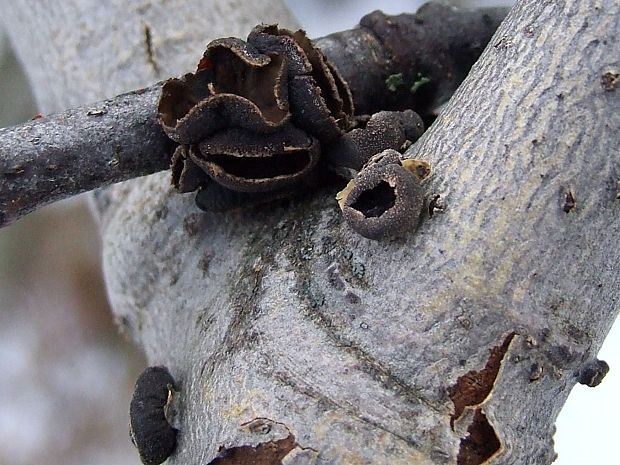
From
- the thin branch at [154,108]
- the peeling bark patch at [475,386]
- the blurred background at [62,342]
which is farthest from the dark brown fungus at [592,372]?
the blurred background at [62,342]

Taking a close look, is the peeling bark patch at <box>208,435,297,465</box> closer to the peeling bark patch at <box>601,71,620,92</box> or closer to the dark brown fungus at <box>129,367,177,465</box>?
the dark brown fungus at <box>129,367,177,465</box>

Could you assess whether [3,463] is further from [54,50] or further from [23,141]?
[23,141]

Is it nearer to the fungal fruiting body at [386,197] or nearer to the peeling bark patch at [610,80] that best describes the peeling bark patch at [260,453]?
the fungal fruiting body at [386,197]

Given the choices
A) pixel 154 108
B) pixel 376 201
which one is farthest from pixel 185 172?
pixel 376 201

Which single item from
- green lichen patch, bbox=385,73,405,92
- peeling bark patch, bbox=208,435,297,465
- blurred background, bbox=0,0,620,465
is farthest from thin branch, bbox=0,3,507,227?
blurred background, bbox=0,0,620,465

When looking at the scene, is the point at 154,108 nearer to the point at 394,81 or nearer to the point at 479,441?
the point at 394,81
